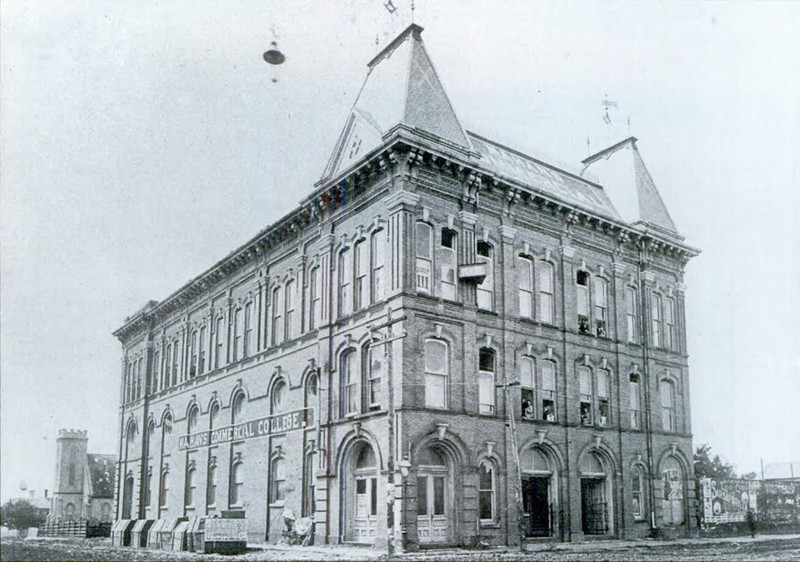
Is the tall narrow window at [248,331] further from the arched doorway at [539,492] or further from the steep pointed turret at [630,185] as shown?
the steep pointed turret at [630,185]

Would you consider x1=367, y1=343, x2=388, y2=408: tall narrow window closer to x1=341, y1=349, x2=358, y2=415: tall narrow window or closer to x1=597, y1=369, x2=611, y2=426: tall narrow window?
x1=341, y1=349, x2=358, y2=415: tall narrow window

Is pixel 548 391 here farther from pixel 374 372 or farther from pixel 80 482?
pixel 80 482

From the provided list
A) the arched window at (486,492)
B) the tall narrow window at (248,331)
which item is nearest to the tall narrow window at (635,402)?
the arched window at (486,492)

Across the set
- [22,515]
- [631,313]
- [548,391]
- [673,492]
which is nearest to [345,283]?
[548,391]

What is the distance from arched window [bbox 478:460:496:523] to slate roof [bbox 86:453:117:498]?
6631 cm

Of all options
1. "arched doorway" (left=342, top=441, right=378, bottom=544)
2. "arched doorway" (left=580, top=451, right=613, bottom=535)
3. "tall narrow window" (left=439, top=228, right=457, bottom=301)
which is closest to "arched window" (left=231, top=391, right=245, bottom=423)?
"arched doorway" (left=342, top=441, right=378, bottom=544)

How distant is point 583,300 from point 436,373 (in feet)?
30.1

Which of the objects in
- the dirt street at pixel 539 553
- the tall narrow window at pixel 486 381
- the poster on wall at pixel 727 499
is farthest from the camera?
the poster on wall at pixel 727 499

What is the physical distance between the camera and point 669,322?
37.6m

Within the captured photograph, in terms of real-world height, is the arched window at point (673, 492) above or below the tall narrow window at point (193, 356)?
below

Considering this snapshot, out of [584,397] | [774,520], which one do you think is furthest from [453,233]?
[774,520]

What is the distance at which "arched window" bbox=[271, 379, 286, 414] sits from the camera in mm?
34094

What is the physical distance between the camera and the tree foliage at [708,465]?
73312 mm

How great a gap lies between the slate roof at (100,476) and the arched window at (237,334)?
53341 millimetres
